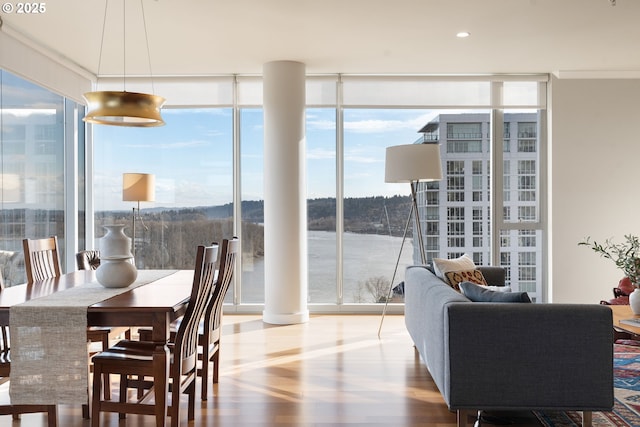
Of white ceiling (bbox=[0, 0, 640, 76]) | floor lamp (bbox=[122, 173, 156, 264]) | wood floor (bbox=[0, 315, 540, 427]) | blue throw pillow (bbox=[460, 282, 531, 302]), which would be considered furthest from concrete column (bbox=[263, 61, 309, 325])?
blue throw pillow (bbox=[460, 282, 531, 302])

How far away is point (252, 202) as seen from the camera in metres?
6.89

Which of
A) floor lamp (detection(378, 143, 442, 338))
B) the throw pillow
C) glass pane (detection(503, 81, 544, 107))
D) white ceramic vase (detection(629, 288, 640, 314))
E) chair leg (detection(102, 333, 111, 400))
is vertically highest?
glass pane (detection(503, 81, 544, 107))

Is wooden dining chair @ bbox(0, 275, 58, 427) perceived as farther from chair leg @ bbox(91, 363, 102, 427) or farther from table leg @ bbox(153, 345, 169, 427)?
table leg @ bbox(153, 345, 169, 427)

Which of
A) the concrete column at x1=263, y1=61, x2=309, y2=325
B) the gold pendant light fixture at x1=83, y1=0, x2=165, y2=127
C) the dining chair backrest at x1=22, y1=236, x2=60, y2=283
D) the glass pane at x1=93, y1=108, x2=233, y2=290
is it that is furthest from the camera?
the glass pane at x1=93, y1=108, x2=233, y2=290

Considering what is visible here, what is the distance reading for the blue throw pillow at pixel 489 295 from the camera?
3.04m

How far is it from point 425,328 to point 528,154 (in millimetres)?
3966

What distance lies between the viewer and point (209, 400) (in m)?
3.66

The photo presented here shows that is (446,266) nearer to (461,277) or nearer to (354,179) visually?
(461,277)

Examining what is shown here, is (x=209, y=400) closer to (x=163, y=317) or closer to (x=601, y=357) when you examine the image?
(x=163, y=317)

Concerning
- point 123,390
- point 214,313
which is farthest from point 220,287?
point 123,390

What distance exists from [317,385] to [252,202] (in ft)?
10.8

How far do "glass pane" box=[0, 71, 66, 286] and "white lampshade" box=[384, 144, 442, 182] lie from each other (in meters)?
3.53

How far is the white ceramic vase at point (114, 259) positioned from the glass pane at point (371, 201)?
3.72m

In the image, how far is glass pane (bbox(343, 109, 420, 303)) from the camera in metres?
6.82
